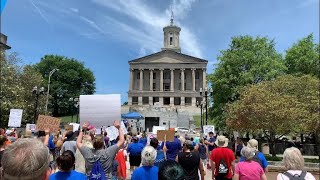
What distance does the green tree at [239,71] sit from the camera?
45094 millimetres

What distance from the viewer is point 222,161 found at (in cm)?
834

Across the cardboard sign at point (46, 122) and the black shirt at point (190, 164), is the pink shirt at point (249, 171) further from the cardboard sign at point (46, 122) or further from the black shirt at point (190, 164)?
the cardboard sign at point (46, 122)

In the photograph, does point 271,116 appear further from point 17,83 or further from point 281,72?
point 17,83

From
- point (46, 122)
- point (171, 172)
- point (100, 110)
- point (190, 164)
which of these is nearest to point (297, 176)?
point (171, 172)

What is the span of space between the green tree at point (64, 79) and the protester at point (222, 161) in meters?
82.6

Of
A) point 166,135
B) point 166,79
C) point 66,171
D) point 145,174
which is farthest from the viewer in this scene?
point 166,79

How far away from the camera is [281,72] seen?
1889 inches

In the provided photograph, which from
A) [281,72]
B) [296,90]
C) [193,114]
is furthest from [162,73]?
[296,90]

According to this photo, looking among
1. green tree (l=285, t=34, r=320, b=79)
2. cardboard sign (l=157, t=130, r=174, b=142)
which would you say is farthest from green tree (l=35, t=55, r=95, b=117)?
cardboard sign (l=157, t=130, r=174, b=142)

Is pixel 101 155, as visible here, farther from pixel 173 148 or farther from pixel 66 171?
pixel 173 148

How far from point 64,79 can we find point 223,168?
86676mm

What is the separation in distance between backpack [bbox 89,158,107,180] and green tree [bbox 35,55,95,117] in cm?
8345

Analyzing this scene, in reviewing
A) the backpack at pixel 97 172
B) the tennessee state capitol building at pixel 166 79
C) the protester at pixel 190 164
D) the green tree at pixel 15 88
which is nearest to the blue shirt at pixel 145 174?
the backpack at pixel 97 172

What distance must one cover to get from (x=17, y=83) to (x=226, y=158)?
4186 cm
